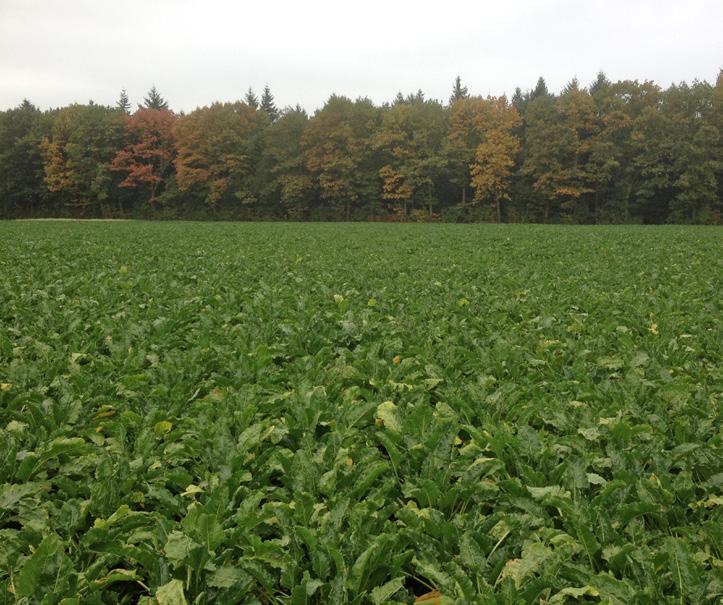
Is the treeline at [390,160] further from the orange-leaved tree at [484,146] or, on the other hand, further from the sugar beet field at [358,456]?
→ the sugar beet field at [358,456]

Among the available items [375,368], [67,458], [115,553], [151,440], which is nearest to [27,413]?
[67,458]

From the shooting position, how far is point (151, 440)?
3.23m

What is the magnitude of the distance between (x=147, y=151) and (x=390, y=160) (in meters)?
Result: 27.5

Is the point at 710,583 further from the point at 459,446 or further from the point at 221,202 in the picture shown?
the point at 221,202

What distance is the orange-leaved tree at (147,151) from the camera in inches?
2375

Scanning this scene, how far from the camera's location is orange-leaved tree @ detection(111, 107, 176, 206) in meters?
60.3

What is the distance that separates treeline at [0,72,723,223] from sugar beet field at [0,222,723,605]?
4714cm

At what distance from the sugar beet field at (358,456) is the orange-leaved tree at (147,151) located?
193 feet

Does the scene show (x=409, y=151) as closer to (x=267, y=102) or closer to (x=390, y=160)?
(x=390, y=160)

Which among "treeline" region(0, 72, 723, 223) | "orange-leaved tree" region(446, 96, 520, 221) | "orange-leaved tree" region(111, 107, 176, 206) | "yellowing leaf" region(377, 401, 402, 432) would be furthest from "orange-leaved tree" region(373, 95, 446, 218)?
"yellowing leaf" region(377, 401, 402, 432)

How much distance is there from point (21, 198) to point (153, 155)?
1802 centimetres

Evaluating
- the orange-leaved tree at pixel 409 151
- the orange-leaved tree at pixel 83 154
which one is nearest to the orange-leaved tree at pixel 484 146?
the orange-leaved tree at pixel 409 151

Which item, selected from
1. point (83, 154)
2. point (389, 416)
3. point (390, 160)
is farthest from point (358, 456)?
point (83, 154)

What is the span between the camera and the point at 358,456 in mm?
3236
